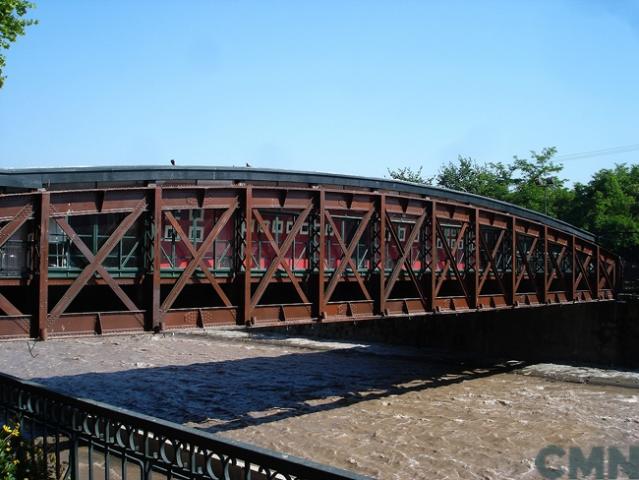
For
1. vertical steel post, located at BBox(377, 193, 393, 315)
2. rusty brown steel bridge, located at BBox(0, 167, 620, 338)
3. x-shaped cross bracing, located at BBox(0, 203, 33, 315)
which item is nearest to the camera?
x-shaped cross bracing, located at BBox(0, 203, 33, 315)

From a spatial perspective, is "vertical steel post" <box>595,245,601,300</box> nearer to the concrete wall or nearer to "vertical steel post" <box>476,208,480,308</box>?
the concrete wall

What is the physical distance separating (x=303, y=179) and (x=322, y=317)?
11.5ft

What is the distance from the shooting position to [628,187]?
54.1 meters

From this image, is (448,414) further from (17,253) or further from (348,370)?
(17,253)

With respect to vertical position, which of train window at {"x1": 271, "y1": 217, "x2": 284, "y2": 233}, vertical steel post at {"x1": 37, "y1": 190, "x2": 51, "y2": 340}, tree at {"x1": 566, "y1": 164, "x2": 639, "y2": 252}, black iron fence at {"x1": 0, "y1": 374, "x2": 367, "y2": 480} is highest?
tree at {"x1": 566, "y1": 164, "x2": 639, "y2": 252}

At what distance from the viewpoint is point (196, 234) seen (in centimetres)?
1781

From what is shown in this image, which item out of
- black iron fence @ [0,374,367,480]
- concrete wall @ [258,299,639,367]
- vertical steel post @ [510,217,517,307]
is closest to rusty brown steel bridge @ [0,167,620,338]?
vertical steel post @ [510,217,517,307]

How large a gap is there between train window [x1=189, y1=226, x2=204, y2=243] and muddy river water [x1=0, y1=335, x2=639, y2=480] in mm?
4867

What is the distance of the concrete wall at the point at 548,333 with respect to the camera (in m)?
31.7

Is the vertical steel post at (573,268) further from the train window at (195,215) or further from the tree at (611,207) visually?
the train window at (195,215)

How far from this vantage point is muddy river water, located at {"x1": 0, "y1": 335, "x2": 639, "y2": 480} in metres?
17.3

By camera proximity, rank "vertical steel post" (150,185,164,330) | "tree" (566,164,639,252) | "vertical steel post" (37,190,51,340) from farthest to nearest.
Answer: "tree" (566,164,639,252)
"vertical steel post" (150,185,164,330)
"vertical steel post" (37,190,51,340)

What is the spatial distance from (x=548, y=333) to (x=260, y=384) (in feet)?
50.2

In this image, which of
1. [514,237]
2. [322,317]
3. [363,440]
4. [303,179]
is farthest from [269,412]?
[514,237]
